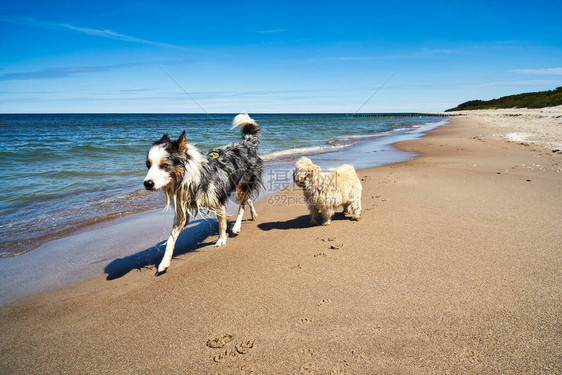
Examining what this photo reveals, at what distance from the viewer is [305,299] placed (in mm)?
3094

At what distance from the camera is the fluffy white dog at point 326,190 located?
536 centimetres

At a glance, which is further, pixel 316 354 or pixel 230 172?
pixel 230 172

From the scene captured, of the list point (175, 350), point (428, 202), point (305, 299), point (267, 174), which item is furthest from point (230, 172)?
point (267, 174)

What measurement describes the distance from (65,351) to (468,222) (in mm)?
5641

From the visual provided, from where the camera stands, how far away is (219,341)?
2.60 meters

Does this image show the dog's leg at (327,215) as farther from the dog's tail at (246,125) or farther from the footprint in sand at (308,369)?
the footprint in sand at (308,369)

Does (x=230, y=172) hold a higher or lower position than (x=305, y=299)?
higher

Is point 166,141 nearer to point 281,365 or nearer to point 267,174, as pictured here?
point 281,365

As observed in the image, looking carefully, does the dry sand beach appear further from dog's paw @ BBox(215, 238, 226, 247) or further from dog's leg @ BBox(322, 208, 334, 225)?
dog's leg @ BBox(322, 208, 334, 225)

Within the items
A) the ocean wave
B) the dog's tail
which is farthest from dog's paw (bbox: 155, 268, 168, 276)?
the ocean wave

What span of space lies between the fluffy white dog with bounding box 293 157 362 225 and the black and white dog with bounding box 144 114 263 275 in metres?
1.23

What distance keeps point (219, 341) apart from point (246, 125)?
5085 mm

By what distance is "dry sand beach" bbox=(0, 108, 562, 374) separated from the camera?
2.31m

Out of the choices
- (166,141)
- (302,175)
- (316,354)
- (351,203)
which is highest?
(166,141)
